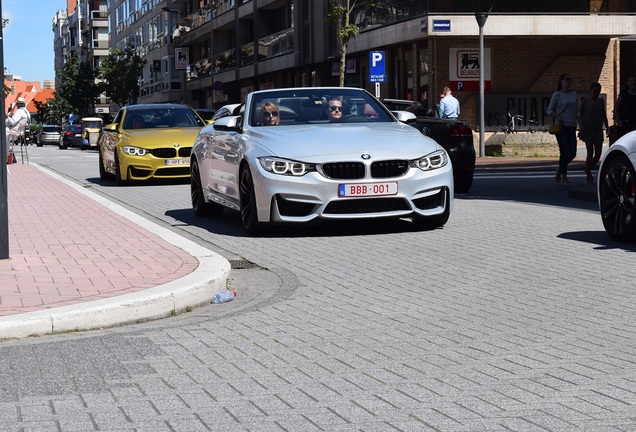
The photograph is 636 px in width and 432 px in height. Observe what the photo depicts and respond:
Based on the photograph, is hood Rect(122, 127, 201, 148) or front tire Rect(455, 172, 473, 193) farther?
hood Rect(122, 127, 201, 148)

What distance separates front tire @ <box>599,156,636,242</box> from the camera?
34.4 ft

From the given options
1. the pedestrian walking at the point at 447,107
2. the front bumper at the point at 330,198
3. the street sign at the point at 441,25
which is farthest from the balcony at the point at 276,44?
the front bumper at the point at 330,198

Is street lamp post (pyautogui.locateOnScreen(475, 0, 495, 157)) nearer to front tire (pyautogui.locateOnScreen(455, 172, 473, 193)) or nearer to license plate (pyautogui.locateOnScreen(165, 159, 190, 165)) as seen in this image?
license plate (pyautogui.locateOnScreen(165, 159, 190, 165))

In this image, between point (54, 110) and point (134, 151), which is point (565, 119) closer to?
point (134, 151)

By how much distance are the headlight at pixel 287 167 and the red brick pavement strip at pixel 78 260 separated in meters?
1.29

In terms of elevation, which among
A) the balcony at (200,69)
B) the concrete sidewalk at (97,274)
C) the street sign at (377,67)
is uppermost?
the balcony at (200,69)

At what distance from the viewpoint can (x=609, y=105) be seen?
40875 millimetres

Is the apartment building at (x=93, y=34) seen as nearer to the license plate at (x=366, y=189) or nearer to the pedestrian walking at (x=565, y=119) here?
the pedestrian walking at (x=565, y=119)

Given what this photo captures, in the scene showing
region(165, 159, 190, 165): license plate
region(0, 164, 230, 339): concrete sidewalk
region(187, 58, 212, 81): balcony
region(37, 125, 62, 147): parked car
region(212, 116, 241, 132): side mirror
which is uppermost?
region(187, 58, 212, 81): balcony

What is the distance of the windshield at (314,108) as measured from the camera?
12.9m

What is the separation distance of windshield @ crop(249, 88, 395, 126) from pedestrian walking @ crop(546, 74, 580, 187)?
22.2ft

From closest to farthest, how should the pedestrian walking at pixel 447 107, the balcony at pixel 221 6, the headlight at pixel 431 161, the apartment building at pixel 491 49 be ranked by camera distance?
the headlight at pixel 431 161, the pedestrian walking at pixel 447 107, the apartment building at pixel 491 49, the balcony at pixel 221 6

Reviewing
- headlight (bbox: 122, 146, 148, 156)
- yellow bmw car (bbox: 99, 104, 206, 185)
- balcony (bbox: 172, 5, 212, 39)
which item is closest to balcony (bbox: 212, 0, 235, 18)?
balcony (bbox: 172, 5, 212, 39)

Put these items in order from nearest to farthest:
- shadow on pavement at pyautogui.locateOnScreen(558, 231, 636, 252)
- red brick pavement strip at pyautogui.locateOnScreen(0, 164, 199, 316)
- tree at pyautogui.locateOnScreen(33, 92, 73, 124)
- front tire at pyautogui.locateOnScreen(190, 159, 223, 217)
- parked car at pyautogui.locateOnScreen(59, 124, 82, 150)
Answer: red brick pavement strip at pyautogui.locateOnScreen(0, 164, 199, 316) → shadow on pavement at pyautogui.locateOnScreen(558, 231, 636, 252) → front tire at pyautogui.locateOnScreen(190, 159, 223, 217) → parked car at pyautogui.locateOnScreen(59, 124, 82, 150) → tree at pyautogui.locateOnScreen(33, 92, 73, 124)
